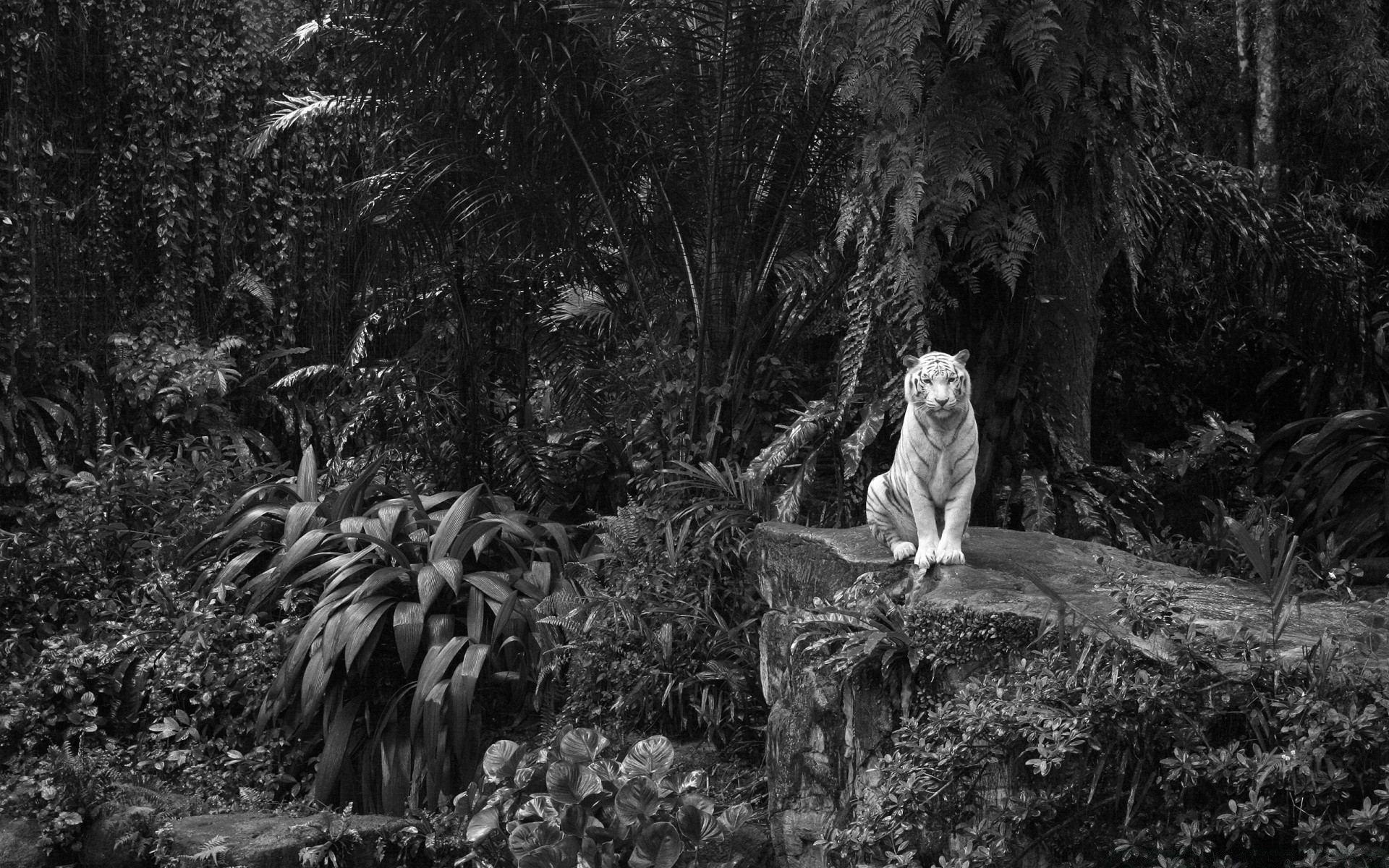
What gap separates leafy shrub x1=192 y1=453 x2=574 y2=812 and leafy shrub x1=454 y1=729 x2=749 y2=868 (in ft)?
4.18

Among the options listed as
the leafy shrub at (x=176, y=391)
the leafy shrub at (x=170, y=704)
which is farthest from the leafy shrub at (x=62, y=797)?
the leafy shrub at (x=176, y=391)

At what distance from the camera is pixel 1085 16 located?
4801 millimetres

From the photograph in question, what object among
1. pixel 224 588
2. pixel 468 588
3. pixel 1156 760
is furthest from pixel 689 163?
pixel 1156 760

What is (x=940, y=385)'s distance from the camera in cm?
369

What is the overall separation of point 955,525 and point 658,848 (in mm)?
1461

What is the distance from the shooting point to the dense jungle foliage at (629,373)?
4605mm

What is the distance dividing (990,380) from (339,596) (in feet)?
11.5

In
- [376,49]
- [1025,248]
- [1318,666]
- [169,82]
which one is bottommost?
[1318,666]

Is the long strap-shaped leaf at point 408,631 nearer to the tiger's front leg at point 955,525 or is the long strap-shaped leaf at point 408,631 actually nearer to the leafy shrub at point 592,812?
the leafy shrub at point 592,812

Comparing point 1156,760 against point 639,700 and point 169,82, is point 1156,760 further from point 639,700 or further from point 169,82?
point 169,82

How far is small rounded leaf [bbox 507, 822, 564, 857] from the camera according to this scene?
148 inches

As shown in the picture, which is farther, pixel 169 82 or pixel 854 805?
pixel 169 82

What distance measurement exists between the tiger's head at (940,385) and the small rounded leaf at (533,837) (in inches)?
73.9

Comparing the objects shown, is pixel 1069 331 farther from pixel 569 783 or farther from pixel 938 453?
pixel 569 783
